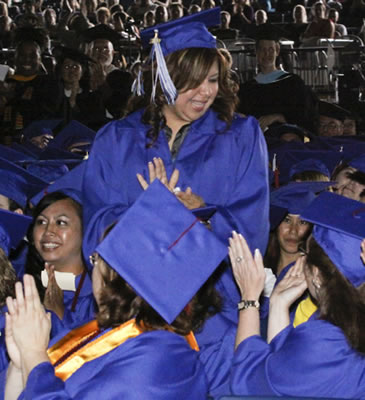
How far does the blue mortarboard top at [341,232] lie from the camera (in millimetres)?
3000

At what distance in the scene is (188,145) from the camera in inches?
158

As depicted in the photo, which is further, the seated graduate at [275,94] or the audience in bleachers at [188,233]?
the seated graduate at [275,94]

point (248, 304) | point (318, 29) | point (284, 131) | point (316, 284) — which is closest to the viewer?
point (316, 284)

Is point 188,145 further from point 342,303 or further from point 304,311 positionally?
point 342,303

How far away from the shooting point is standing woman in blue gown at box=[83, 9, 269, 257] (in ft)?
12.8

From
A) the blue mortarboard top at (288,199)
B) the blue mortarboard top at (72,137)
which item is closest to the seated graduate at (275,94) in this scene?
the blue mortarboard top at (72,137)

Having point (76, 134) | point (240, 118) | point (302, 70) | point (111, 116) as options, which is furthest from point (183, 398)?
point (302, 70)

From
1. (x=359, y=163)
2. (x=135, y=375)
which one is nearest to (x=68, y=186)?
(x=359, y=163)

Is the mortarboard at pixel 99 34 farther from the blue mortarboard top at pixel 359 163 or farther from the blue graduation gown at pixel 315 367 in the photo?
the blue graduation gown at pixel 315 367

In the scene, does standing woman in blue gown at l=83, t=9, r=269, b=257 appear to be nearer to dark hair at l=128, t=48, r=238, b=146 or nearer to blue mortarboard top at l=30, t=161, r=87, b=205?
dark hair at l=128, t=48, r=238, b=146

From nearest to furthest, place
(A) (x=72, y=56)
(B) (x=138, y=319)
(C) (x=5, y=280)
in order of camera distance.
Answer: (B) (x=138, y=319)
(C) (x=5, y=280)
(A) (x=72, y=56)

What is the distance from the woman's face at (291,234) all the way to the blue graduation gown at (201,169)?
3.63 feet

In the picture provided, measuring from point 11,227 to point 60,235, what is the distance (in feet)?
1.45

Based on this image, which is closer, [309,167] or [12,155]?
[309,167]
